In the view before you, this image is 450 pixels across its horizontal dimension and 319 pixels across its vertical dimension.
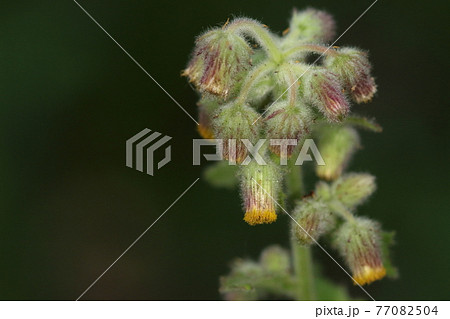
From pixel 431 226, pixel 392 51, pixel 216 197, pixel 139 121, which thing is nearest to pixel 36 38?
pixel 139 121

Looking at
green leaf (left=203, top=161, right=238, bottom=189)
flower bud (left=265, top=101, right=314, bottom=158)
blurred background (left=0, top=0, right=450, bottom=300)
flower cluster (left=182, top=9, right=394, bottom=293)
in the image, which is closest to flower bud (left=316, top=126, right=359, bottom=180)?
flower cluster (left=182, top=9, right=394, bottom=293)

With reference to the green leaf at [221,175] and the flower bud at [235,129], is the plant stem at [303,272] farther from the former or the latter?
the flower bud at [235,129]

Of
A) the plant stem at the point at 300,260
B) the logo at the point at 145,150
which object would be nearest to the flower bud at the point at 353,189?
the plant stem at the point at 300,260

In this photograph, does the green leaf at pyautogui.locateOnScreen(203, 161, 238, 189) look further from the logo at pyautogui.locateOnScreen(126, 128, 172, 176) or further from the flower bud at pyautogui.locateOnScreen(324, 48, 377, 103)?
the logo at pyautogui.locateOnScreen(126, 128, 172, 176)

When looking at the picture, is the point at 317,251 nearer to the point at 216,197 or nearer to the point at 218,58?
the point at 216,197

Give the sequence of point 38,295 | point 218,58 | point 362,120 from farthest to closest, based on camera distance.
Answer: point 38,295 → point 362,120 → point 218,58
